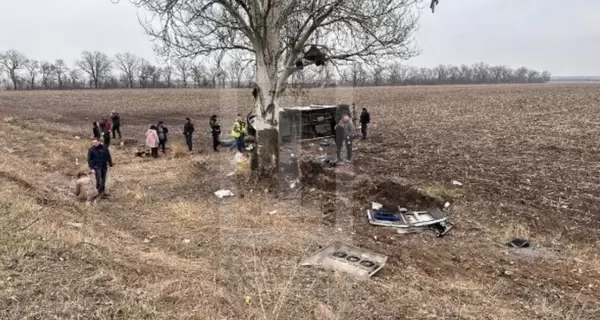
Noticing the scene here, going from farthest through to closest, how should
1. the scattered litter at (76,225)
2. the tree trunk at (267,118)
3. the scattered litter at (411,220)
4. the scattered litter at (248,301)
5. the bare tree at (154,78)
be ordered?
1. the bare tree at (154,78)
2. the tree trunk at (267,118)
3. the scattered litter at (411,220)
4. the scattered litter at (76,225)
5. the scattered litter at (248,301)

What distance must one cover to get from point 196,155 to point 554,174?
11251 millimetres

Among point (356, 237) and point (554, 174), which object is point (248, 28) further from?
point (554, 174)

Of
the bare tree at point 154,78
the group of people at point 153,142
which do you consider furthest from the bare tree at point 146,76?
the group of people at point 153,142

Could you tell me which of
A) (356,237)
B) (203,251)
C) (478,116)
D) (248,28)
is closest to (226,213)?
(203,251)

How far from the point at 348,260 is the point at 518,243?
3196mm

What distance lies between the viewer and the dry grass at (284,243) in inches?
195

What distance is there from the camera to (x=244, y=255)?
6734 millimetres

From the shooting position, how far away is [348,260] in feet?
22.1

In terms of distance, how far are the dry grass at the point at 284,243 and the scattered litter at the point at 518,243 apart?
0.19m

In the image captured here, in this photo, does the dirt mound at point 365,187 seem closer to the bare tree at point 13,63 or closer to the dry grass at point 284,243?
the dry grass at point 284,243

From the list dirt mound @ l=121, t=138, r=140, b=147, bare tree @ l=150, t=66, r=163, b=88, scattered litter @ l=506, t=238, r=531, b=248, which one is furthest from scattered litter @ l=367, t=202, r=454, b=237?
bare tree @ l=150, t=66, r=163, b=88

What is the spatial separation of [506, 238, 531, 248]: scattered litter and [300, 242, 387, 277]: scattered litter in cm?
250

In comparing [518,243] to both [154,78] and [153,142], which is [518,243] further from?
[154,78]

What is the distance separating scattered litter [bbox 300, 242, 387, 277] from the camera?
637 cm
